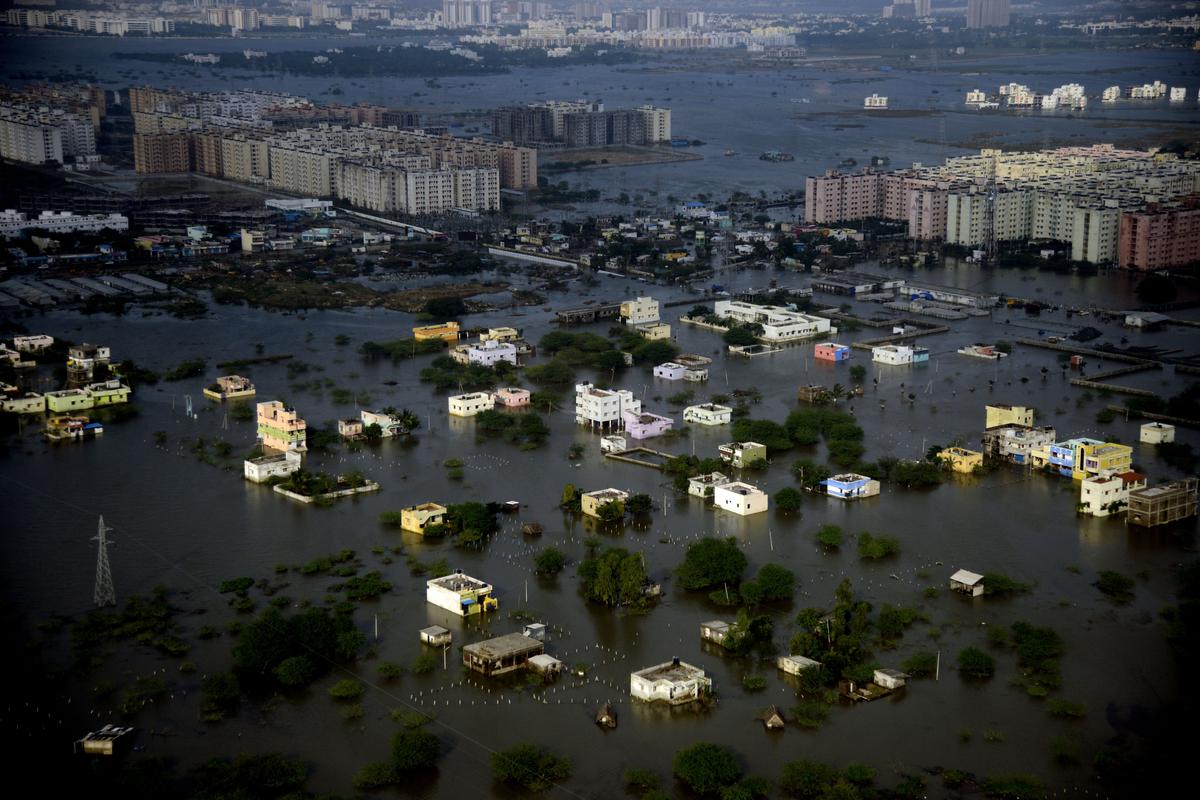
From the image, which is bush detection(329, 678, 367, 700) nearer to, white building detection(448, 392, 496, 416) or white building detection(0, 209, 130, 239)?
white building detection(448, 392, 496, 416)

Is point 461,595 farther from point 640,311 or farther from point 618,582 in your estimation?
point 640,311

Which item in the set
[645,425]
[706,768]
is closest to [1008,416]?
[645,425]

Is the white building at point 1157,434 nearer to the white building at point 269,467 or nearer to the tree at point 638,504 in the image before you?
the tree at point 638,504

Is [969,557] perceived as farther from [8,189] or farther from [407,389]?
[8,189]

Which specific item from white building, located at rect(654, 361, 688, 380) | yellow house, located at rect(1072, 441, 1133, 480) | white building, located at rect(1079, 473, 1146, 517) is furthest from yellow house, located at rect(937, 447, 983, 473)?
white building, located at rect(654, 361, 688, 380)

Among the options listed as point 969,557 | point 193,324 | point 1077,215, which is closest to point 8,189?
point 193,324

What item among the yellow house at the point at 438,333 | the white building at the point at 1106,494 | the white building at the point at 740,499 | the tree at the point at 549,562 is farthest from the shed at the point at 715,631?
the yellow house at the point at 438,333
